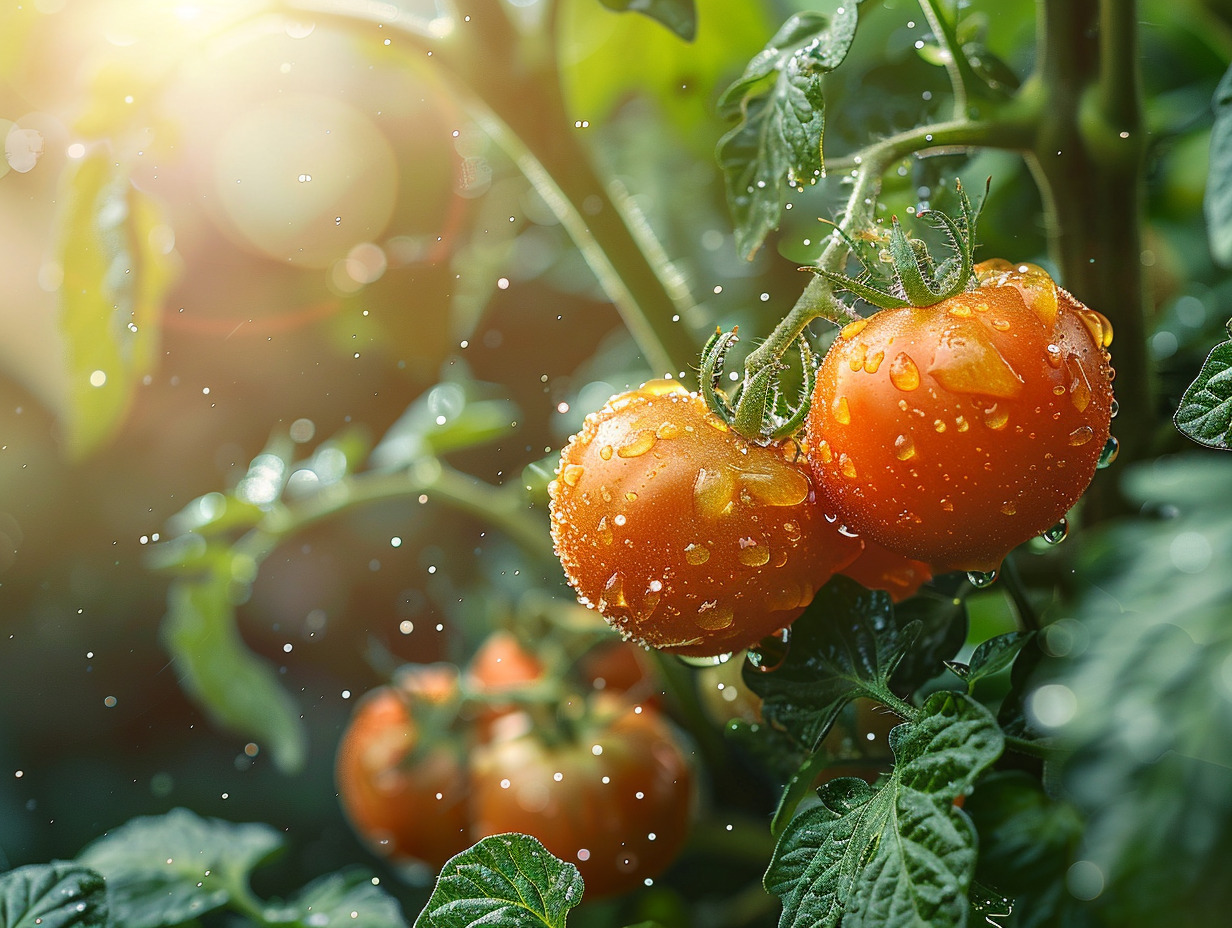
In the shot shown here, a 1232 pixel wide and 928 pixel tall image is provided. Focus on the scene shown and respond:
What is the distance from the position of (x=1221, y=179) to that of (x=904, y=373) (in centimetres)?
10

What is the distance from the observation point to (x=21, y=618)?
61 centimetres

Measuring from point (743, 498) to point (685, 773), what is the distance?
0.92ft

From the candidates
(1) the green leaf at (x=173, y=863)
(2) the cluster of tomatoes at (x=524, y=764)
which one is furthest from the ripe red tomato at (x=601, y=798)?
(1) the green leaf at (x=173, y=863)

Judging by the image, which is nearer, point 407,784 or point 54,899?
point 54,899

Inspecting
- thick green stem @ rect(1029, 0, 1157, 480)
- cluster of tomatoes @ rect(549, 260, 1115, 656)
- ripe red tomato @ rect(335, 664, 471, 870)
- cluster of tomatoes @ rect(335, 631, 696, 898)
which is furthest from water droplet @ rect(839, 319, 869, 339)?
ripe red tomato @ rect(335, 664, 471, 870)

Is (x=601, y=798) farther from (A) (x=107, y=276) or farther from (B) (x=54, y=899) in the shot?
(A) (x=107, y=276)

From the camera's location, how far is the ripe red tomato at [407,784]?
54cm

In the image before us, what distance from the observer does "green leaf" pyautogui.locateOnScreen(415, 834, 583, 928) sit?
0.87 ft

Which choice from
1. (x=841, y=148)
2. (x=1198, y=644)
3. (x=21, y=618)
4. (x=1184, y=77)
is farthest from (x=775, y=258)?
(x=21, y=618)

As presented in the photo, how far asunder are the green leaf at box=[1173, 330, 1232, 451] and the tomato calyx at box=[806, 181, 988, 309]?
58mm

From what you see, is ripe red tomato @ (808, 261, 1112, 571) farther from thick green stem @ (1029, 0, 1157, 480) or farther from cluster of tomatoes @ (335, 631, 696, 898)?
cluster of tomatoes @ (335, 631, 696, 898)

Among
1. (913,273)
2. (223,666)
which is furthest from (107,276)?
(913,273)

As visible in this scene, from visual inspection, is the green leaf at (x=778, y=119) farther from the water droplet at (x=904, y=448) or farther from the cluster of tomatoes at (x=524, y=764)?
the cluster of tomatoes at (x=524, y=764)

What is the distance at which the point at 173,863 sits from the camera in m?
0.42
